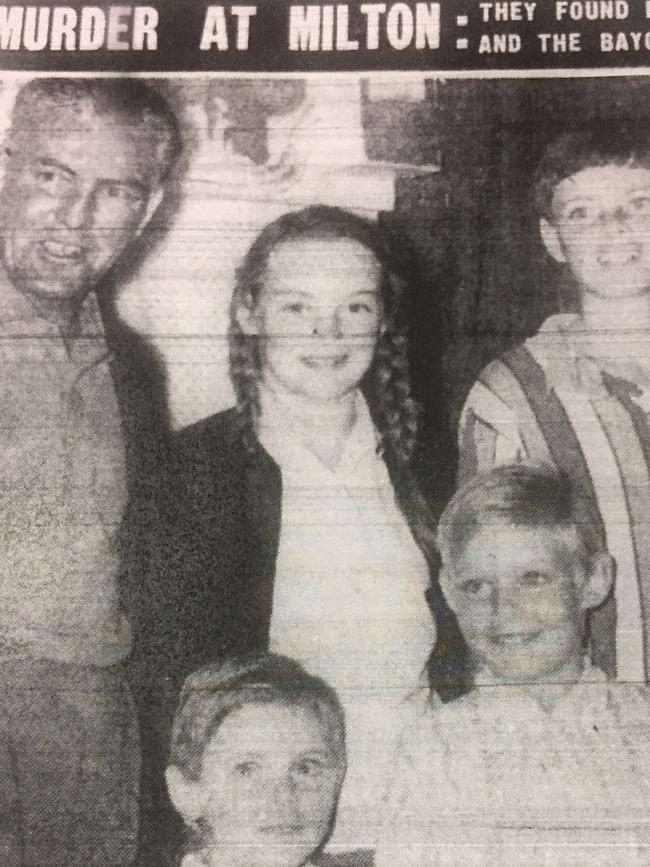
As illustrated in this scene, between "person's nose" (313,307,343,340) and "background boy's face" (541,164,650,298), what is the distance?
35cm

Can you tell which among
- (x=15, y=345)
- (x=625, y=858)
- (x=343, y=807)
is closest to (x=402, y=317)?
(x=15, y=345)

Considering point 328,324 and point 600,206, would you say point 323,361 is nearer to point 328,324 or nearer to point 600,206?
point 328,324

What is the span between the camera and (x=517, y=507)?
145 centimetres

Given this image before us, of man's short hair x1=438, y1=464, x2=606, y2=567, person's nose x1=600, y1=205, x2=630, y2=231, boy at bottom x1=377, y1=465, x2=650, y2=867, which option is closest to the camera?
boy at bottom x1=377, y1=465, x2=650, y2=867

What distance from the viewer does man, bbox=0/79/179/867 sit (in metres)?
1.37

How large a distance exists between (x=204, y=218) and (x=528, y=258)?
20.0 inches

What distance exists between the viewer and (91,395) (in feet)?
4.94

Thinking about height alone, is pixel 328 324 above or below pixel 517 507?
above

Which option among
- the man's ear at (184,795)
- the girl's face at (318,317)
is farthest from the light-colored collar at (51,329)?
the man's ear at (184,795)

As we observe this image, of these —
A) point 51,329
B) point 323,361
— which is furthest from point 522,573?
point 51,329

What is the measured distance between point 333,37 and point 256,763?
3.72ft

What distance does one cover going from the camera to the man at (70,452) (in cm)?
137

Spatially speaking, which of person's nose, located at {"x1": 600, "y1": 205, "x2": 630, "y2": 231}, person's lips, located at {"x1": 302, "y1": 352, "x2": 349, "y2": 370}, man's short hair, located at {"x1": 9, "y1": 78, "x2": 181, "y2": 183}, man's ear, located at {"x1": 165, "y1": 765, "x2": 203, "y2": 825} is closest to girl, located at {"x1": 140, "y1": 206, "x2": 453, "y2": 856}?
person's lips, located at {"x1": 302, "y1": 352, "x2": 349, "y2": 370}

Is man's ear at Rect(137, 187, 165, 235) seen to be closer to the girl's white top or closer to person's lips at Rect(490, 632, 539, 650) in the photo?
the girl's white top
